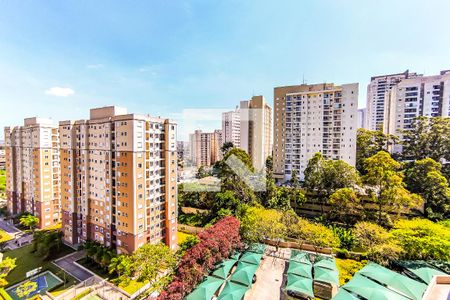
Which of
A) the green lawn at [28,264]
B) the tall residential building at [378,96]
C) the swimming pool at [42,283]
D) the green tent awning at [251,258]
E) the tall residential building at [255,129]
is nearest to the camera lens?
the swimming pool at [42,283]

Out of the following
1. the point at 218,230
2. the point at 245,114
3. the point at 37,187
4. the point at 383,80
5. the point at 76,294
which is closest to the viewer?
the point at 76,294

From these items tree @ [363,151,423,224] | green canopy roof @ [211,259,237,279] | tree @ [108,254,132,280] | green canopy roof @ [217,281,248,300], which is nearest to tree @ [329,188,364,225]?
tree @ [363,151,423,224]

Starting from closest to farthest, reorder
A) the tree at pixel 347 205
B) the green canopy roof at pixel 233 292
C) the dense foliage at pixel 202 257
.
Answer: the dense foliage at pixel 202 257, the green canopy roof at pixel 233 292, the tree at pixel 347 205

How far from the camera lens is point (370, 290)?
10.9m

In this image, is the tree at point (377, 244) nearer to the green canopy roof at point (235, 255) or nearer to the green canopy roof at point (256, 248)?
the green canopy roof at point (256, 248)

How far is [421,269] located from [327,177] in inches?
420

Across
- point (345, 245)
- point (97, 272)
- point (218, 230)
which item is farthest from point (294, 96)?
point (97, 272)

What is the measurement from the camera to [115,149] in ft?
54.7

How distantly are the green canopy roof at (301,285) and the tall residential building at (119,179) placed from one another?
10.9 metres

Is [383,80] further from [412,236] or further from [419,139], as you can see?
[412,236]

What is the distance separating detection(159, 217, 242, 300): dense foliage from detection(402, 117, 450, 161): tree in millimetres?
25510

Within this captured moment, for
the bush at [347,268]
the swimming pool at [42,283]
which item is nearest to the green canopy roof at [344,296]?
the bush at [347,268]

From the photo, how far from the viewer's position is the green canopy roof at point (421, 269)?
1247 centimetres

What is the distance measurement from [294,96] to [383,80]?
3512 cm
